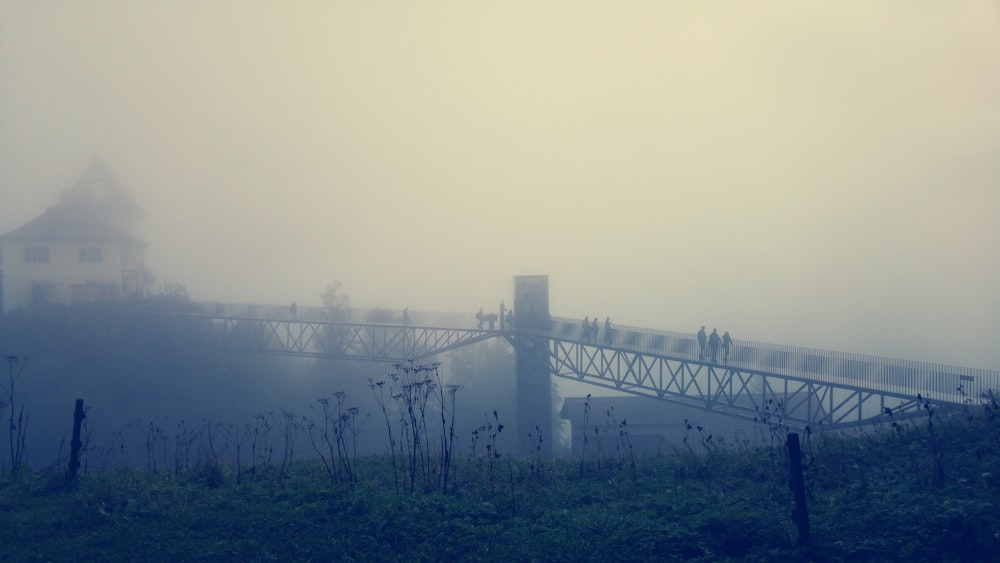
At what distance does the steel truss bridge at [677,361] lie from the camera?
68.2ft

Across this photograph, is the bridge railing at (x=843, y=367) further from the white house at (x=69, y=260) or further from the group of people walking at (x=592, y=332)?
the white house at (x=69, y=260)

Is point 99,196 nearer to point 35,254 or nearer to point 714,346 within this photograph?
Answer: point 35,254

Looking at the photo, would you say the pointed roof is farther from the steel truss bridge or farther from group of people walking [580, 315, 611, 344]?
group of people walking [580, 315, 611, 344]

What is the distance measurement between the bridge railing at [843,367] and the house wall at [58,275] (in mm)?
39391

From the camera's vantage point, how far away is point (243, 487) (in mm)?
10336

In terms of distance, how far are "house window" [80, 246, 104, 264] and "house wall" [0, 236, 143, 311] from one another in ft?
0.24

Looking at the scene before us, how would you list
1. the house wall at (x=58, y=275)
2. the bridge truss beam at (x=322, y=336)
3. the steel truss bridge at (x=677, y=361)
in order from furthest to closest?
the house wall at (x=58, y=275) < the bridge truss beam at (x=322, y=336) < the steel truss bridge at (x=677, y=361)

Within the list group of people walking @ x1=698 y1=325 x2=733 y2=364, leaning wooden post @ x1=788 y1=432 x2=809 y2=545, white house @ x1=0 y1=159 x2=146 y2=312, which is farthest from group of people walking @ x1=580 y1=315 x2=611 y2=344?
white house @ x1=0 y1=159 x2=146 y2=312

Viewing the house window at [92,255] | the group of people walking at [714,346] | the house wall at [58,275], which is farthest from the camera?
the house window at [92,255]

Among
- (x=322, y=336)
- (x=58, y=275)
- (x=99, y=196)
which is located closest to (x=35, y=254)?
(x=58, y=275)

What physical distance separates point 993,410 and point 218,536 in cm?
1070

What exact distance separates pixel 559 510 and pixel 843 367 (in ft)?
56.6

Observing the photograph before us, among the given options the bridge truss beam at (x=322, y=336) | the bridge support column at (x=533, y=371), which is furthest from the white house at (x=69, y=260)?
the bridge support column at (x=533, y=371)

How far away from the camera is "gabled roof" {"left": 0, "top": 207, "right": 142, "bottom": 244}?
49062 millimetres
